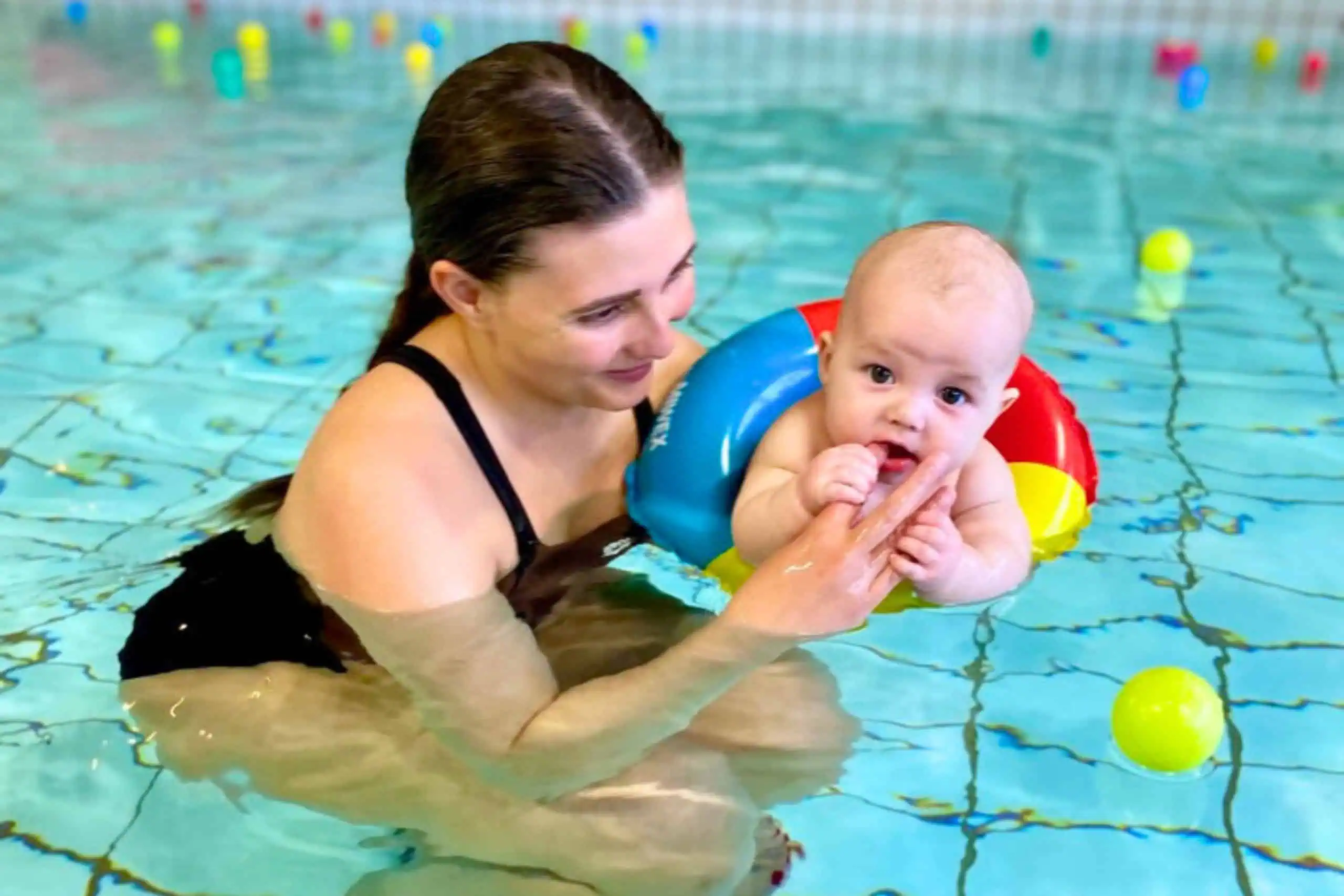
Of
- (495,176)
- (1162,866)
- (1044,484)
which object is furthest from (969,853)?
(495,176)

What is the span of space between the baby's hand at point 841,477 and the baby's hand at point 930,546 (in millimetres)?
80

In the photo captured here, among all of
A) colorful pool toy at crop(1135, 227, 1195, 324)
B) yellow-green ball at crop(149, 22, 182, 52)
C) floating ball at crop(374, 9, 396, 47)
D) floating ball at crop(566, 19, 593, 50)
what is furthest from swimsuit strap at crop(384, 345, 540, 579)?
floating ball at crop(374, 9, 396, 47)

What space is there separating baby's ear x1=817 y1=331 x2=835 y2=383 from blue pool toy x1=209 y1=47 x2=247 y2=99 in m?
6.35

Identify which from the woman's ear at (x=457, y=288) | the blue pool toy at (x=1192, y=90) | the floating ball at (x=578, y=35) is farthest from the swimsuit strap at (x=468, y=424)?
the floating ball at (x=578, y=35)

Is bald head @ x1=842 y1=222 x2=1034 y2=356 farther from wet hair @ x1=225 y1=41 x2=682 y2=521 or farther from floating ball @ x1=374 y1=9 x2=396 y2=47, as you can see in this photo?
floating ball @ x1=374 y1=9 x2=396 y2=47

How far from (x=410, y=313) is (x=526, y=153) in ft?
1.52

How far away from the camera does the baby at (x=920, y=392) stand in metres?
1.82

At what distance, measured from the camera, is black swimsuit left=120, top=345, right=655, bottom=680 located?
2.06m

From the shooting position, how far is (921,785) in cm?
226

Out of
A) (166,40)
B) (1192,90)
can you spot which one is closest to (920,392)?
(1192,90)

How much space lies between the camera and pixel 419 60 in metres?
8.45

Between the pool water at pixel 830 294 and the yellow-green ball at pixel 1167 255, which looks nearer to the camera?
the pool water at pixel 830 294

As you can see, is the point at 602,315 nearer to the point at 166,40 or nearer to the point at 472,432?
the point at 472,432

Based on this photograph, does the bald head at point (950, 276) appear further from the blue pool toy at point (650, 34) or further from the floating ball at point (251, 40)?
the floating ball at point (251, 40)
